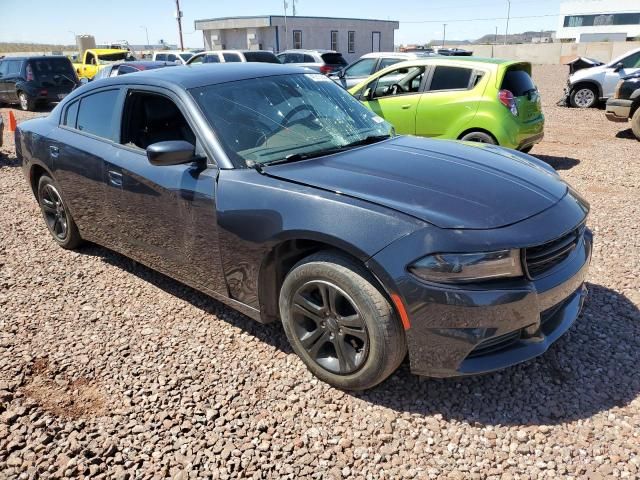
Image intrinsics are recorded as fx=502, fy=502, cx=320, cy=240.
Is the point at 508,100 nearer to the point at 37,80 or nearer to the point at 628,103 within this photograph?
the point at 628,103

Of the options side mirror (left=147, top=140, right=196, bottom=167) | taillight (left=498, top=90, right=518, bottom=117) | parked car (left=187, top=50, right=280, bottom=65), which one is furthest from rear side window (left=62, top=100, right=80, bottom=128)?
parked car (left=187, top=50, right=280, bottom=65)

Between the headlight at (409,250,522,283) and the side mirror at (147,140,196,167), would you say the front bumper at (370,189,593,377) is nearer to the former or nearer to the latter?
the headlight at (409,250,522,283)

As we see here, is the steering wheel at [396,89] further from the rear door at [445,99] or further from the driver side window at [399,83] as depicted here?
the rear door at [445,99]

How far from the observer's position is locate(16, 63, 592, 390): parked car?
2326 millimetres

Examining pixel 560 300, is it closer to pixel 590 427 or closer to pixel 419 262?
pixel 590 427

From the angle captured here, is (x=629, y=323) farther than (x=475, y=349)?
Yes

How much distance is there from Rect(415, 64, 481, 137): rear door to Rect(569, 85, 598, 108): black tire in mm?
8709

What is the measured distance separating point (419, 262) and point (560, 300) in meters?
0.86

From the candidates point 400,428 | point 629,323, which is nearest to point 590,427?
point 400,428

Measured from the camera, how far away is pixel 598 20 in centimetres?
8288

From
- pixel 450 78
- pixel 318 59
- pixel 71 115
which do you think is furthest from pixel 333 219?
pixel 318 59

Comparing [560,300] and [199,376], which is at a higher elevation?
[560,300]

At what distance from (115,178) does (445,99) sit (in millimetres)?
5145

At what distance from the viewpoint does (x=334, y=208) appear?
2.48 meters
